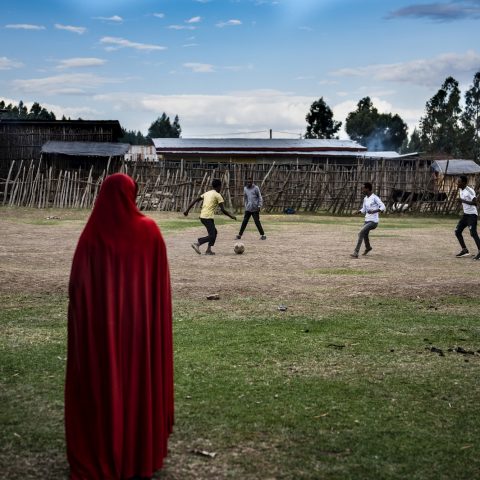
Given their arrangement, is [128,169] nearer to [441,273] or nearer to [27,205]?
[27,205]

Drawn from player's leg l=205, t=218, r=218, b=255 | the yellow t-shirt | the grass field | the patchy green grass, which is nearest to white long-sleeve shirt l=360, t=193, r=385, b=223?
the grass field

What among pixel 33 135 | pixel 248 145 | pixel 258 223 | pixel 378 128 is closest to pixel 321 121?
pixel 378 128

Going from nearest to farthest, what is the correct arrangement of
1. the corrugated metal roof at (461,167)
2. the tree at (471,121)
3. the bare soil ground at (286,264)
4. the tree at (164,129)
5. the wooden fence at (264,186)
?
the bare soil ground at (286,264) → the wooden fence at (264,186) → the corrugated metal roof at (461,167) → the tree at (471,121) → the tree at (164,129)

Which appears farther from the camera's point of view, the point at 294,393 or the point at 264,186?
the point at 264,186

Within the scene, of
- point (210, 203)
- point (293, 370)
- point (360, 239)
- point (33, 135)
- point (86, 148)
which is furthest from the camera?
point (33, 135)

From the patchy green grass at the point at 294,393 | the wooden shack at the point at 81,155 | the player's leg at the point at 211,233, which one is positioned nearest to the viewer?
the patchy green grass at the point at 294,393

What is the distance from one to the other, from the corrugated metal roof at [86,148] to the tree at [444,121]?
32238 mm

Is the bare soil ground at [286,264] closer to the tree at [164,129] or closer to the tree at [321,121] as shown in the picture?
the tree at [321,121]

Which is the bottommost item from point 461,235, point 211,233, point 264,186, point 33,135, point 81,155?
point 211,233

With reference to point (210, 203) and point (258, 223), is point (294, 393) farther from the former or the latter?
point (258, 223)

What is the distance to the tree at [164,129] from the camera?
285 feet

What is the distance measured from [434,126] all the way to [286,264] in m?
47.8

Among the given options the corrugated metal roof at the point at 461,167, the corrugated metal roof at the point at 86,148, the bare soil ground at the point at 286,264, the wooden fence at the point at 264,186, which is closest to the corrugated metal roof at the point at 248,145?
the corrugated metal roof at the point at 461,167

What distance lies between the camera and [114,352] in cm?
433
